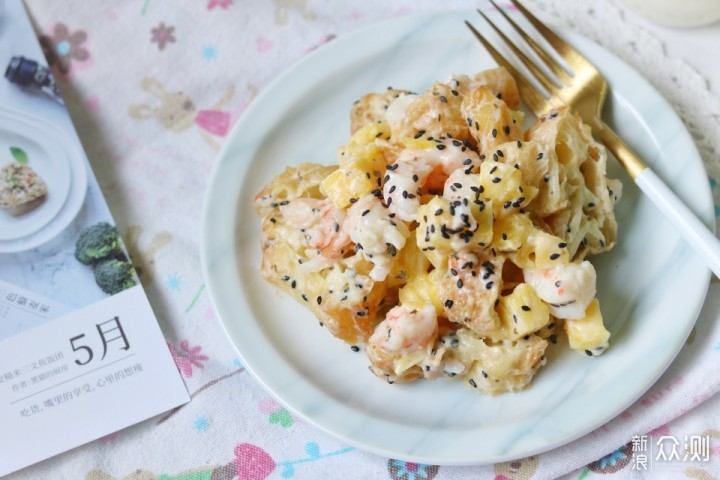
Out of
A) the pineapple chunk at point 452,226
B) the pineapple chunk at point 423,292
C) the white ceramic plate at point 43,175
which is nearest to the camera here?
the pineapple chunk at point 452,226

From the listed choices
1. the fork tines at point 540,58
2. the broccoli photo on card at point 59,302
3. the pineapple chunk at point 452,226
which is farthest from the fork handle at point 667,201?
the broccoli photo on card at point 59,302

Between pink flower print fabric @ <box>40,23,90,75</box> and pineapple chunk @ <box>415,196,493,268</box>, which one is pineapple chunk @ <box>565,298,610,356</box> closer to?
pineapple chunk @ <box>415,196,493,268</box>

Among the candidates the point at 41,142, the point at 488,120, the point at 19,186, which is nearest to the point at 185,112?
the point at 41,142

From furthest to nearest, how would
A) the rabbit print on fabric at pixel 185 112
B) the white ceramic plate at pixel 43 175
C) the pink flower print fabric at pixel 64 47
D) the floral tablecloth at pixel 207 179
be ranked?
1. the pink flower print fabric at pixel 64 47
2. the rabbit print on fabric at pixel 185 112
3. the white ceramic plate at pixel 43 175
4. the floral tablecloth at pixel 207 179

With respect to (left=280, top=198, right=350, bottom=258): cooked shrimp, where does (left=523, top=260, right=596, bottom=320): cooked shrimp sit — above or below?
above

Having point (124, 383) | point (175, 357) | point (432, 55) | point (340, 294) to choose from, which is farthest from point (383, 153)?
point (124, 383)

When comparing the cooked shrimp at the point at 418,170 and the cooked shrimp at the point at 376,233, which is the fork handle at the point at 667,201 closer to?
the cooked shrimp at the point at 418,170

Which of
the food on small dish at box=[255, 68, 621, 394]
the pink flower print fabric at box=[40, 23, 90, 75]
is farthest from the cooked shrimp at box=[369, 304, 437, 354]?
the pink flower print fabric at box=[40, 23, 90, 75]
